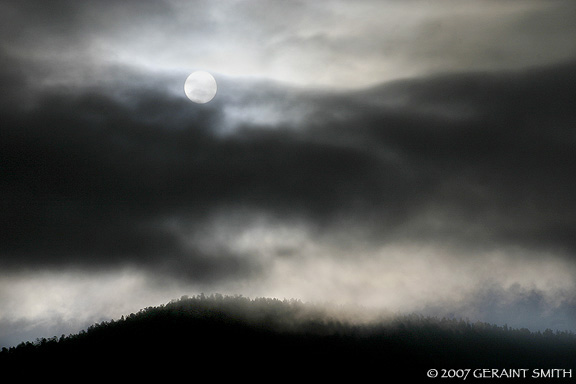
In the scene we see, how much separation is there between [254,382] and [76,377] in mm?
65600

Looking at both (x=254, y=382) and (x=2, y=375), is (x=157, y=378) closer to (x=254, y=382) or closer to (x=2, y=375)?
(x=254, y=382)

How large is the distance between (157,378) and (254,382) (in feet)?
118

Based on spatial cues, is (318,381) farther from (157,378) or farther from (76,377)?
(76,377)

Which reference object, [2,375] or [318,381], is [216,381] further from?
[2,375]

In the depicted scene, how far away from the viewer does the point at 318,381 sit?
19962cm

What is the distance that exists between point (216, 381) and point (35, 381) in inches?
2511

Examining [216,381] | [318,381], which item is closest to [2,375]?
[216,381]

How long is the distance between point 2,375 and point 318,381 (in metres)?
115

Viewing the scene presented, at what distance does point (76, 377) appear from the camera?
197 meters

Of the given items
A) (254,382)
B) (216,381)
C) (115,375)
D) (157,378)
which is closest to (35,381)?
(115,375)

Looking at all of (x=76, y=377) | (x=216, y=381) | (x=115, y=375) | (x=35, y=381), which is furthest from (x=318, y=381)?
(x=35, y=381)

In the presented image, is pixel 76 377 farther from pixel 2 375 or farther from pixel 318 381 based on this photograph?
pixel 318 381

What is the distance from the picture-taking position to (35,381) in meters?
189

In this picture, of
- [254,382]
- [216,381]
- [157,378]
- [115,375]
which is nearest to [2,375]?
[115,375]
